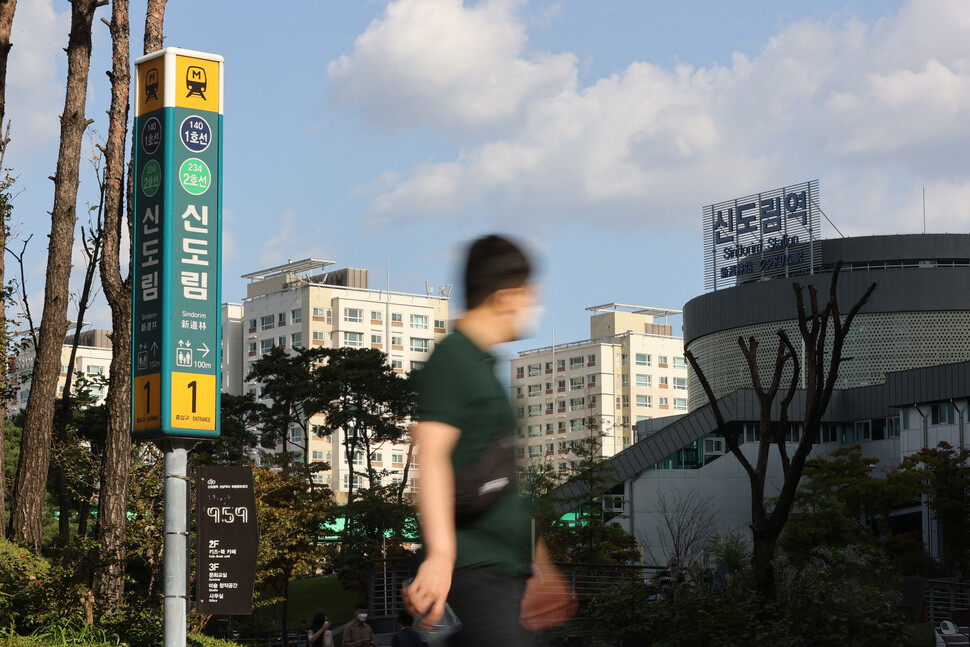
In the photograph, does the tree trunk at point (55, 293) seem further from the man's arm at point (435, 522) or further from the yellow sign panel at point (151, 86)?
the man's arm at point (435, 522)

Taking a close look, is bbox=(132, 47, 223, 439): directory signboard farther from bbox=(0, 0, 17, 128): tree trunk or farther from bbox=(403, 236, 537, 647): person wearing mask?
bbox=(0, 0, 17, 128): tree trunk

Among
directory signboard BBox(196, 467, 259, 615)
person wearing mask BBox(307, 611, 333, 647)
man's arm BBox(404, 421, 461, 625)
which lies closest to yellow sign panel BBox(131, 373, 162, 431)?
directory signboard BBox(196, 467, 259, 615)

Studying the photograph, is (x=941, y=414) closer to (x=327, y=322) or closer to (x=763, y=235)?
(x=763, y=235)

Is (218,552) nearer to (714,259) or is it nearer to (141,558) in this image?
(141,558)

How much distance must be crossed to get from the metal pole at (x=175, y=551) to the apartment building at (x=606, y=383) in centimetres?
12445

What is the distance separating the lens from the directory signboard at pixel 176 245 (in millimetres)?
7520

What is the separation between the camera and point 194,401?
763 cm

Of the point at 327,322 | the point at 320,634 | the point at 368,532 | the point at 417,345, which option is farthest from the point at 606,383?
the point at 320,634

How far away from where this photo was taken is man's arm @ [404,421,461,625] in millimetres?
3350

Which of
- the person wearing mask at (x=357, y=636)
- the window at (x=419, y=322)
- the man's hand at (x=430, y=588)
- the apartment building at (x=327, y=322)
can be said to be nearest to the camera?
the man's hand at (x=430, y=588)

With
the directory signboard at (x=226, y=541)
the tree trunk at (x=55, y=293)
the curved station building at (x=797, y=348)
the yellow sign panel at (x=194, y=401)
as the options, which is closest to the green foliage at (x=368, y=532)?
the curved station building at (x=797, y=348)

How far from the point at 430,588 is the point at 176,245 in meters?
4.71

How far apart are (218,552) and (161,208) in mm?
3351

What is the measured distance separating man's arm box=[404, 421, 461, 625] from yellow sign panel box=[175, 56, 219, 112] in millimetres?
4801
